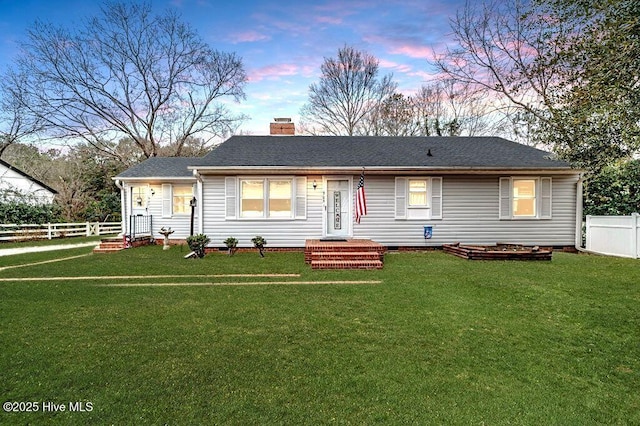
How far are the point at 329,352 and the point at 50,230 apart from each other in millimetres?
19559

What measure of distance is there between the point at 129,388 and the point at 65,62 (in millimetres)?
26404

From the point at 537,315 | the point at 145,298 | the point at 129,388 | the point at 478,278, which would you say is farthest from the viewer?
the point at 478,278

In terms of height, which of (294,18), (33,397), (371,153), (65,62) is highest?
(65,62)

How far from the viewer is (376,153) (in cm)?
1303

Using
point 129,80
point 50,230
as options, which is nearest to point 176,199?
point 50,230

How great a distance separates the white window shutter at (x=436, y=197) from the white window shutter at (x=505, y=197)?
219cm

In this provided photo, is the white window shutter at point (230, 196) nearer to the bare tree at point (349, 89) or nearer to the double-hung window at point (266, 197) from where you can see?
the double-hung window at point (266, 197)

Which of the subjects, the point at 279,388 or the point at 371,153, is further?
the point at 371,153

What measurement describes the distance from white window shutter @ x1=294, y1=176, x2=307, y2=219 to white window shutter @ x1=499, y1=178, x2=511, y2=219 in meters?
6.99

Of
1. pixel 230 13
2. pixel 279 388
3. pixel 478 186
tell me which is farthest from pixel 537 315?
pixel 230 13

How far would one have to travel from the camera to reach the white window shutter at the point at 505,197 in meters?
12.0

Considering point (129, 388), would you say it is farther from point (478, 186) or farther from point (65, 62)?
point (65, 62)

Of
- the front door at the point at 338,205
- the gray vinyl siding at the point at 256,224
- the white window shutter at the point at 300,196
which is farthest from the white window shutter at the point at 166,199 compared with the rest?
the front door at the point at 338,205

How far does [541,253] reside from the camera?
9.87m
